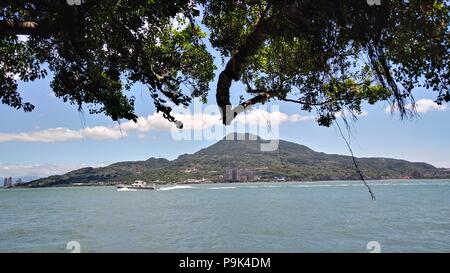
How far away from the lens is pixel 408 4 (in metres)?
6.41

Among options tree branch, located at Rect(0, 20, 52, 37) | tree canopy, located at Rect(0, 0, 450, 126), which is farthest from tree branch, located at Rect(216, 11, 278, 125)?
tree branch, located at Rect(0, 20, 52, 37)

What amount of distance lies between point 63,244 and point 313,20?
170 ft

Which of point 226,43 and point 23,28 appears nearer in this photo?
point 23,28

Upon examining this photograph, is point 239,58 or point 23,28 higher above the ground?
point 23,28

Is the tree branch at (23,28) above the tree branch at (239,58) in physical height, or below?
above

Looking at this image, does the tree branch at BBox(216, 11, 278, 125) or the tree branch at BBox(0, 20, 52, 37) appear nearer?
the tree branch at BBox(216, 11, 278, 125)

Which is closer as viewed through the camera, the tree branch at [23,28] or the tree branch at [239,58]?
the tree branch at [239,58]

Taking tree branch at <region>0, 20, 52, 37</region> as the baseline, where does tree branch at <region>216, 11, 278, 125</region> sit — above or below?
below

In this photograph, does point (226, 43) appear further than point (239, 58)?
Yes

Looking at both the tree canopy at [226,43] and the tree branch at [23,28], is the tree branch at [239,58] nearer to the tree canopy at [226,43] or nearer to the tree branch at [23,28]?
the tree canopy at [226,43]

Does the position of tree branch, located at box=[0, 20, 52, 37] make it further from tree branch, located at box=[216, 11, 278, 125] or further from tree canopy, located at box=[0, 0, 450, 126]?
tree branch, located at box=[216, 11, 278, 125]

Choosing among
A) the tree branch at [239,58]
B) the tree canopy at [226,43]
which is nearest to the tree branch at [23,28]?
the tree canopy at [226,43]
